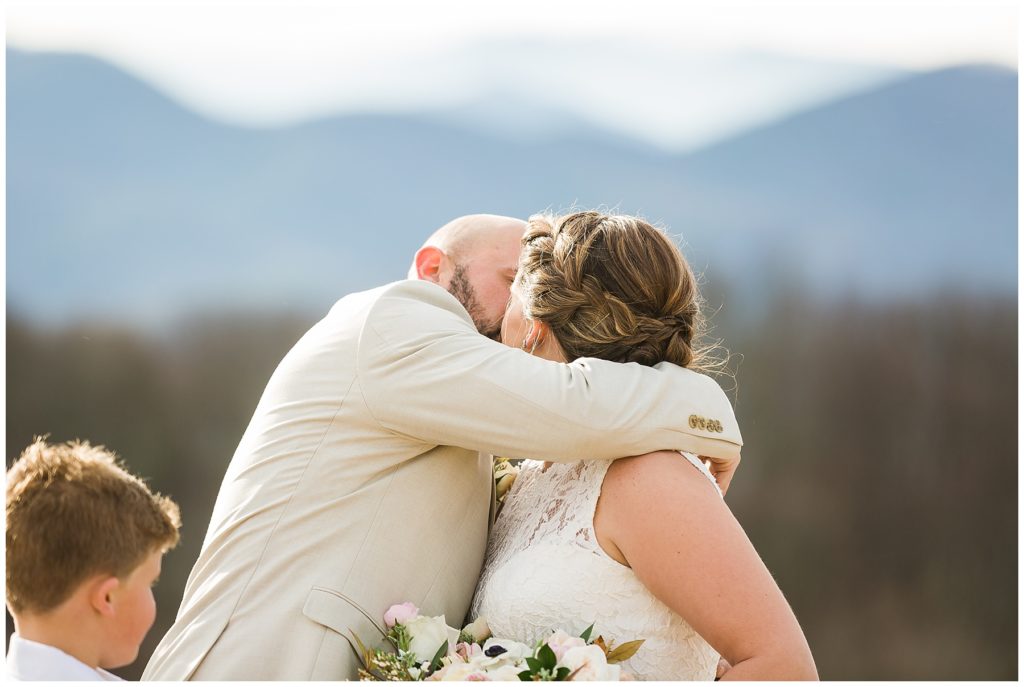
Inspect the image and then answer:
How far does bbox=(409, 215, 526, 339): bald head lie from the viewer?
3312mm

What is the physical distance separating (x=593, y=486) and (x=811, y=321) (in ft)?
23.5

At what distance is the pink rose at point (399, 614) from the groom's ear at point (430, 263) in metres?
1.34

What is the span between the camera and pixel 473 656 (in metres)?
2.27

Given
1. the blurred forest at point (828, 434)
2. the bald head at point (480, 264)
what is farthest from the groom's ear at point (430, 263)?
the blurred forest at point (828, 434)

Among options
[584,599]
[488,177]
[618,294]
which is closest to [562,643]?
[584,599]

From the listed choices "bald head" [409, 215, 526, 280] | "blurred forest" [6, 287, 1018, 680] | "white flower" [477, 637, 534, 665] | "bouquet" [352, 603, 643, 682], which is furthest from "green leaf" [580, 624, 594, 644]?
"blurred forest" [6, 287, 1018, 680]

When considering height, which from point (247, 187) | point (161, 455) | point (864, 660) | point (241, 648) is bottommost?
point (864, 660)

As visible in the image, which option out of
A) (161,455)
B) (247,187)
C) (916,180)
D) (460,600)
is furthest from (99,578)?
(916,180)

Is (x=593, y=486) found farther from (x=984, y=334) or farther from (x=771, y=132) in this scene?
(x=984, y=334)

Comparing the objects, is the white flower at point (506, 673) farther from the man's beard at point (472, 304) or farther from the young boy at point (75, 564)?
the man's beard at point (472, 304)

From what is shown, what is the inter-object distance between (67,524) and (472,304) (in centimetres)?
145

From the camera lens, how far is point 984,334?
9336 mm

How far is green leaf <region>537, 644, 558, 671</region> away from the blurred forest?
7.27 m

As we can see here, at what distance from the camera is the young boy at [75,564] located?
7.31 ft
